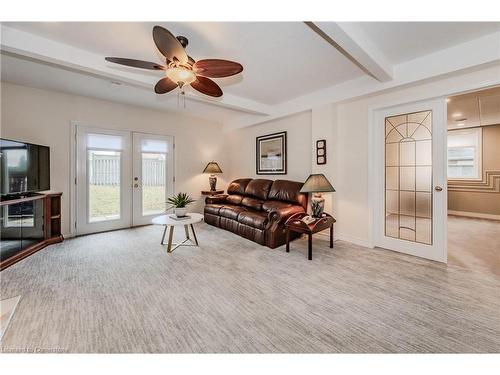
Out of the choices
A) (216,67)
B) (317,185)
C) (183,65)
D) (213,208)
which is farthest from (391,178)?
(213,208)

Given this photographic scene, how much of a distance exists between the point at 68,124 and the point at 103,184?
115 cm

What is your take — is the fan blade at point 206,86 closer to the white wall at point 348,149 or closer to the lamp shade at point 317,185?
the lamp shade at point 317,185

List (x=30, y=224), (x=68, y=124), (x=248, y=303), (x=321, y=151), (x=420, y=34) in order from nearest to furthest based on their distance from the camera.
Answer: (x=248, y=303) < (x=420, y=34) < (x=30, y=224) < (x=321, y=151) < (x=68, y=124)

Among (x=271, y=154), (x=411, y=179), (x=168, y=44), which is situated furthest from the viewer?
(x=271, y=154)

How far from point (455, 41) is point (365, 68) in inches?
33.8

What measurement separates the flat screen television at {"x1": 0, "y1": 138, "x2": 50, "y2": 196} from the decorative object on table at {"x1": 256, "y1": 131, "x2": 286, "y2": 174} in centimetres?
377

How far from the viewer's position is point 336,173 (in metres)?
3.58

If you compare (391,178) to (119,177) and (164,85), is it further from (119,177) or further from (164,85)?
(119,177)

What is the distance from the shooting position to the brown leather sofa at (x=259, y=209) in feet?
10.9

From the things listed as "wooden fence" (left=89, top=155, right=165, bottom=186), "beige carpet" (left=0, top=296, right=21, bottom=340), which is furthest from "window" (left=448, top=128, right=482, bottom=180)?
"beige carpet" (left=0, top=296, right=21, bottom=340)

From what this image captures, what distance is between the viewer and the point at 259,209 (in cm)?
409

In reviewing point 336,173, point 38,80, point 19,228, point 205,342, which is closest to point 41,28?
point 38,80

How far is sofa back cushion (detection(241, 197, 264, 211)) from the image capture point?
13.6ft
